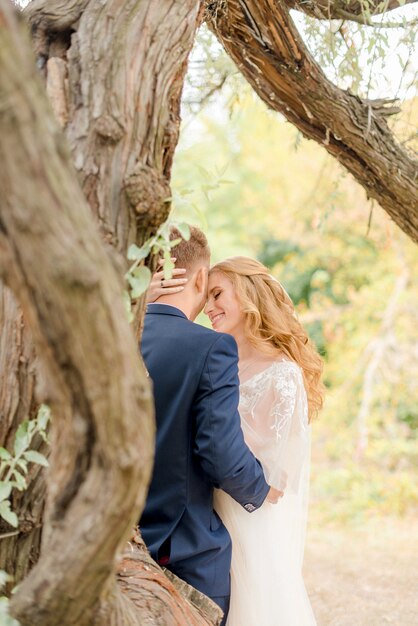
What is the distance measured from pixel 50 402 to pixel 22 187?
1.21 feet

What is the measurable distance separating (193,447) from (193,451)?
16mm

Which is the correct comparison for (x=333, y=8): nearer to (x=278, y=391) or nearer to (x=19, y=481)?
(x=278, y=391)

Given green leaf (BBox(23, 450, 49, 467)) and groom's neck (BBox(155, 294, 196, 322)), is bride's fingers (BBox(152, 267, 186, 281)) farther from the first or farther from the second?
green leaf (BBox(23, 450, 49, 467))

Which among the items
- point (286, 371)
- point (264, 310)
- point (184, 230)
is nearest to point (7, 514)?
point (184, 230)

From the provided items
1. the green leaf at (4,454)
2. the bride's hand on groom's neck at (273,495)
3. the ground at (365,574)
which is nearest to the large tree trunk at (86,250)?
the green leaf at (4,454)

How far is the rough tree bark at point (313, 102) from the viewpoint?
2984 millimetres

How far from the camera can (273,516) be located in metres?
3.01

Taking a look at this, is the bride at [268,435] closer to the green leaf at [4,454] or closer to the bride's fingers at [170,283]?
the bride's fingers at [170,283]

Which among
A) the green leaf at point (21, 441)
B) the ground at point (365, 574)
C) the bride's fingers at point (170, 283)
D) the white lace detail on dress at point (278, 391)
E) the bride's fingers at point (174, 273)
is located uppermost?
the bride's fingers at point (174, 273)

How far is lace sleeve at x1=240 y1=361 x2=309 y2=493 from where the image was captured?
116 inches

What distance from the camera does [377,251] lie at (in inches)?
430

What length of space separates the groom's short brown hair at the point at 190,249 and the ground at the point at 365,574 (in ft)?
9.39

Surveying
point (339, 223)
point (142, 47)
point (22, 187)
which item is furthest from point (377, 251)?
point (22, 187)

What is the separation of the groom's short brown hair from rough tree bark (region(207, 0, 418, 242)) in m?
0.82
